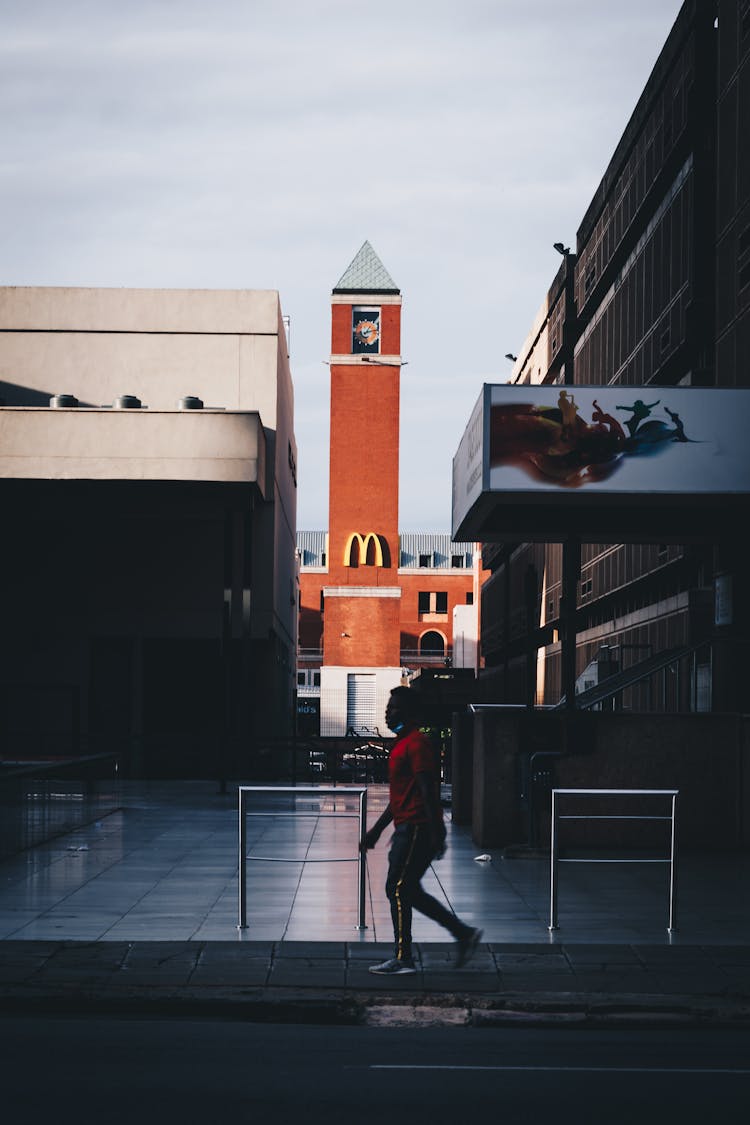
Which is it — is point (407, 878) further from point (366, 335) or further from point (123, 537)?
point (366, 335)

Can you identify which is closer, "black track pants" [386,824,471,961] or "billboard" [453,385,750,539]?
"black track pants" [386,824,471,961]

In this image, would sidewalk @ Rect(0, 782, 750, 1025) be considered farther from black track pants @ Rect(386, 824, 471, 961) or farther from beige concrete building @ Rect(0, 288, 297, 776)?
beige concrete building @ Rect(0, 288, 297, 776)

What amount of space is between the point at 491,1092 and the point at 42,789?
12790 mm

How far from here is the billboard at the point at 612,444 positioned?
1928 cm

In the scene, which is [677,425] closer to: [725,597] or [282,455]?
[725,597]

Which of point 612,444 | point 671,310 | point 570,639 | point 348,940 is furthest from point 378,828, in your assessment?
point 671,310

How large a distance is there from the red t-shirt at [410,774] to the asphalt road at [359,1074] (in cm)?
171

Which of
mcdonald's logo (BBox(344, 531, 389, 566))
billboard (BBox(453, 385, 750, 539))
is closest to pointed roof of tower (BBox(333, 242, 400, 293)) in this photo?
mcdonald's logo (BBox(344, 531, 389, 566))

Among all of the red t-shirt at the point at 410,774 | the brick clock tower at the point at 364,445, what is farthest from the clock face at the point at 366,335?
the red t-shirt at the point at 410,774

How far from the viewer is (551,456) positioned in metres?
19.2

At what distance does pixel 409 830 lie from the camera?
1041 cm

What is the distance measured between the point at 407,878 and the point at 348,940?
1.80 metres

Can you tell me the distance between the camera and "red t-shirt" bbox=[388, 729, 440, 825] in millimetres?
10438

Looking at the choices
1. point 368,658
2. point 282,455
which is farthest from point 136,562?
point 368,658
